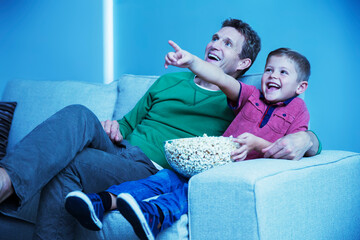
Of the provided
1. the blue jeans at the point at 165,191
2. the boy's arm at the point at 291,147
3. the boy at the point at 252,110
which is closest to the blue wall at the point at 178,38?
the boy at the point at 252,110

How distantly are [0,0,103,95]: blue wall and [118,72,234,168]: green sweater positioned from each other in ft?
3.66

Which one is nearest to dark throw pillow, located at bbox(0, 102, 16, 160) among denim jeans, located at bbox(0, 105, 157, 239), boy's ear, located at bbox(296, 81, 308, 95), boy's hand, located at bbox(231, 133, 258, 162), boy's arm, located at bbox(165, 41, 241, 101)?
denim jeans, located at bbox(0, 105, 157, 239)

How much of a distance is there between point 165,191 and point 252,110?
460mm

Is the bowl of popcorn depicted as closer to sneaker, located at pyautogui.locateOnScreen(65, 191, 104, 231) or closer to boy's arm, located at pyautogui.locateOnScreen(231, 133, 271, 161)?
boy's arm, located at pyautogui.locateOnScreen(231, 133, 271, 161)

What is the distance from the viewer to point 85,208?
38.4 inches

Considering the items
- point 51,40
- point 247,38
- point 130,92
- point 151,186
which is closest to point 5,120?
point 130,92

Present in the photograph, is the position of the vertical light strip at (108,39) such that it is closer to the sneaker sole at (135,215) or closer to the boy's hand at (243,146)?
the boy's hand at (243,146)

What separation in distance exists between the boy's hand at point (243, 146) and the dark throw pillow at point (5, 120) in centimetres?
141

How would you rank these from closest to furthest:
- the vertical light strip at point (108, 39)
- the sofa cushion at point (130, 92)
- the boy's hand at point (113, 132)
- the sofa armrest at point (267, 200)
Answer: the sofa armrest at point (267, 200)
the boy's hand at point (113, 132)
the sofa cushion at point (130, 92)
the vertical light strip at point (108, 39)

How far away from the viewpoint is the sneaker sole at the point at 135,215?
36.6 inches

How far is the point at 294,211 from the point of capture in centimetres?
102

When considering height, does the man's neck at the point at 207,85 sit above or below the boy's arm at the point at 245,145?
above

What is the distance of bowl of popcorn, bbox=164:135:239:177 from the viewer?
1112mm

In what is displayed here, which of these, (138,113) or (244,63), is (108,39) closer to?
(138,113)
